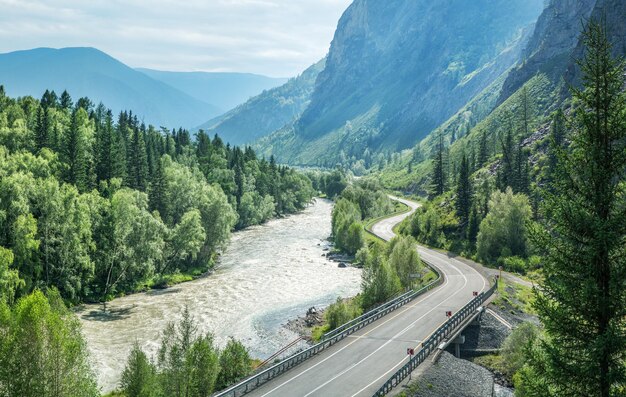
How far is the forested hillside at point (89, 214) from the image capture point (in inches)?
2461

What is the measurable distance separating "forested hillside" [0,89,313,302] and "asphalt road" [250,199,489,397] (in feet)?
104

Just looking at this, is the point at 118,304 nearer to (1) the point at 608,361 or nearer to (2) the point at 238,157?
(1) the point at 608,361

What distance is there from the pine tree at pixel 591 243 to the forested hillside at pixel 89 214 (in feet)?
165

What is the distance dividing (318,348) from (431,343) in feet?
31.2

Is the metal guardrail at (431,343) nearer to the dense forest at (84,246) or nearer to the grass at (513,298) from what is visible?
the grass at (513,298)

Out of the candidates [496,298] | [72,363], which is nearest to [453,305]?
[496,298]

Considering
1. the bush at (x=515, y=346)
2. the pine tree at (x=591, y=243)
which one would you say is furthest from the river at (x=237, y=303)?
the pine tree at (x=591, y=243)

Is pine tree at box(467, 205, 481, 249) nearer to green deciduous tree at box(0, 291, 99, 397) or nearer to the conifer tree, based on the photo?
the conifer tree

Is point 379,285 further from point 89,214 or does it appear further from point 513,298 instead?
point 89,214

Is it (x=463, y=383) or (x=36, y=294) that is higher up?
(x=36, y=294)

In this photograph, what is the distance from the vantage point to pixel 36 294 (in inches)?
1179

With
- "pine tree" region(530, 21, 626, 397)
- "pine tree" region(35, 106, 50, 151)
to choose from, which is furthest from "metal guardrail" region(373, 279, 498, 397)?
"pine tree" region(35, 106, 50, 151)

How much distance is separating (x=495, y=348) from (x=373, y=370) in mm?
17308

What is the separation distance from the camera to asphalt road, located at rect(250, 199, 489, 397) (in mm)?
36656
